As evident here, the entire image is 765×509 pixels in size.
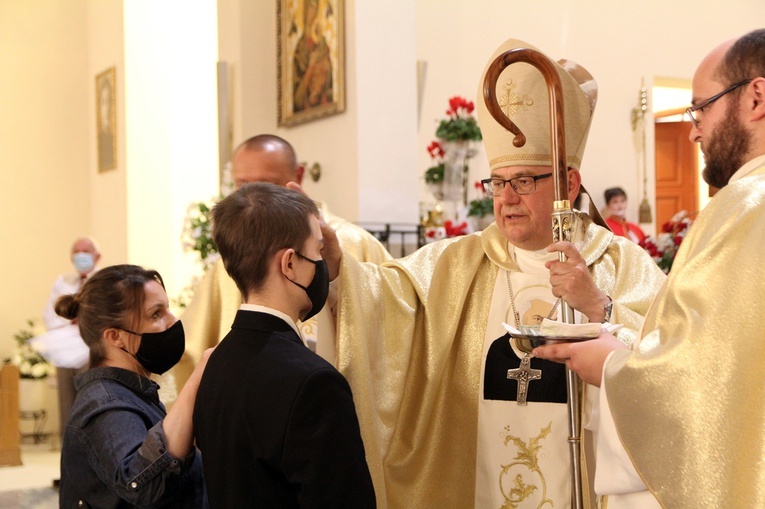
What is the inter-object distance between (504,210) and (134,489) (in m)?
1.42

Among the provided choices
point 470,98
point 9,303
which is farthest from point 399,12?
point 9,303

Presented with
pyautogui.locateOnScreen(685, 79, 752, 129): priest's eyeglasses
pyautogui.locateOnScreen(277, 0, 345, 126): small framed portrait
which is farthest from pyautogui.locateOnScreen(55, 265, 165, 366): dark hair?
pyautogui.locateOnScreen(277, 0, 345, 126): small framed portrait

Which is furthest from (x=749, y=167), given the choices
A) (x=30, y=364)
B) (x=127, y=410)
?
Result: (x=30, y=364)

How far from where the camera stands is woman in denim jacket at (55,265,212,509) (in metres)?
2.08

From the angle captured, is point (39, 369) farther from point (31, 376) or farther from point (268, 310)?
point (268, 310)

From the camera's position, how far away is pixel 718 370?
1749 millimetres

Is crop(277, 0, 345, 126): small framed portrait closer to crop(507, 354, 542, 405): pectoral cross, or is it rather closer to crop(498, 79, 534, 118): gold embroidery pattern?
crop(498, 79, 534, 118): gold embroidery pattern

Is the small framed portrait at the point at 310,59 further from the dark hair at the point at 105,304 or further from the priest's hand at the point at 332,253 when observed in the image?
the dark hair at the point at 105,304

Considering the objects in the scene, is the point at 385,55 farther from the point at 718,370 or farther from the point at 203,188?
the point at 203,188

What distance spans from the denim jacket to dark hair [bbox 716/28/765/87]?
4.99ft

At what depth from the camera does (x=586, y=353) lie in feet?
6.51

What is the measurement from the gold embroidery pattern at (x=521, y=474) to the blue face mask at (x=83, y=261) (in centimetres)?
659

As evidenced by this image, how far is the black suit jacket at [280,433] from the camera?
68.1 inches

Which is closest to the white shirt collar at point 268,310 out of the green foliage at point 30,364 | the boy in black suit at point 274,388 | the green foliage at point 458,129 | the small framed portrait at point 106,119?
the boy in black suit at point 274,388
